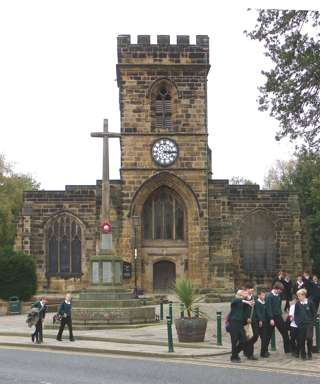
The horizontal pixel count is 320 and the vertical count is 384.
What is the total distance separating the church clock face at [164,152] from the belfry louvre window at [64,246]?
5.70 meters

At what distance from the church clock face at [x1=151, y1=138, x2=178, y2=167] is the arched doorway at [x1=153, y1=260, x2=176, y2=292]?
5478mm

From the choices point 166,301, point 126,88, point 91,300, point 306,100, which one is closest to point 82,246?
point 166,301

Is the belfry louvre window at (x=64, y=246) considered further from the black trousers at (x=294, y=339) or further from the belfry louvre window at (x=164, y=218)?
the black trousers at (x=294, y=339)

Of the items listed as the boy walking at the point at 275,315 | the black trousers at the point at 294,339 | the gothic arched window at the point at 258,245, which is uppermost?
the gothic arched window at the point at 258,245

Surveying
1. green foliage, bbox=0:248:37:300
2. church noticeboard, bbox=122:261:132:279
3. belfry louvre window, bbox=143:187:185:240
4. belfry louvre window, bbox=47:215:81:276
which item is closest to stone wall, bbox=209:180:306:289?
belfry louvre window, bbox=143:187:185:240

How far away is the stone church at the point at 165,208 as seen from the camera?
36.5 m

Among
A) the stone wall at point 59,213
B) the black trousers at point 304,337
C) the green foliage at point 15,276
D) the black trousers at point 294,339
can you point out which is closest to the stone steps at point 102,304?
the black trousers at point 294,339

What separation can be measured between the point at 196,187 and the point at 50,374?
24.7 m

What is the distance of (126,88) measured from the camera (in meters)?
37.3

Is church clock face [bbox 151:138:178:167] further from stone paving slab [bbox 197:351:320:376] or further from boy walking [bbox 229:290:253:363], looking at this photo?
boy walking [bbox 229:290:253:363]

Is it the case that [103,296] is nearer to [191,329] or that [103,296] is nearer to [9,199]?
[191,329]

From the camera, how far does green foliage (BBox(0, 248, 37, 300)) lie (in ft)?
99.5

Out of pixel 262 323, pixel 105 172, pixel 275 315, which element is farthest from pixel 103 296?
pixel 262 323

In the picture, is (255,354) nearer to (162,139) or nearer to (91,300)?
(91,300)
